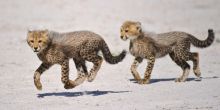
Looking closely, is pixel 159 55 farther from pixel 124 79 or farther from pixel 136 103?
pixel 136 103

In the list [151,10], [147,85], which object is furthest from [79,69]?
[151,10]

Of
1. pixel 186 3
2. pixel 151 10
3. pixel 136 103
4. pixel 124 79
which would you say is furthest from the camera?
pixel 186 3

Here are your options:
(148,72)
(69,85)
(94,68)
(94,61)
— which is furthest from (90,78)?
(148,72)

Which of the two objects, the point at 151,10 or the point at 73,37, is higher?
the point at 73,37

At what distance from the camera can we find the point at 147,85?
1413 cm

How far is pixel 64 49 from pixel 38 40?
56cm

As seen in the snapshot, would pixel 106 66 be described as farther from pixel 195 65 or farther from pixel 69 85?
pixel 69 85

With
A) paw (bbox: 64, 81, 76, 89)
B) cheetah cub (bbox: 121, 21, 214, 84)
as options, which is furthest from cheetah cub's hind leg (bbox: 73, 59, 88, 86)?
cheetah cub (bbox: 121, 21, 214, 84)

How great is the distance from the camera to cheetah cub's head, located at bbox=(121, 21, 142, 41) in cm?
1434

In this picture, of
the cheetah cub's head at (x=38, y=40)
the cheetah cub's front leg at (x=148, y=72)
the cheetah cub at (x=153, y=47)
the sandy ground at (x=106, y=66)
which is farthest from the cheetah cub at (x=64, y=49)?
the cheetah cub's front leg at (x=148, y=72)

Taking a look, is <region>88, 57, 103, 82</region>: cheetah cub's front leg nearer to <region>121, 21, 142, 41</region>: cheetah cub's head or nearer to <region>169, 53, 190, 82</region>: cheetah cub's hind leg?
<region>121, 21, 142, 41</region>: cheetah cub's head

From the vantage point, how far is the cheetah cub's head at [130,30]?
14.3 metres

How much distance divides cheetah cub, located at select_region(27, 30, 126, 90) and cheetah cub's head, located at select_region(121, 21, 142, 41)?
757 millimetres

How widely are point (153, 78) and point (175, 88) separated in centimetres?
166
